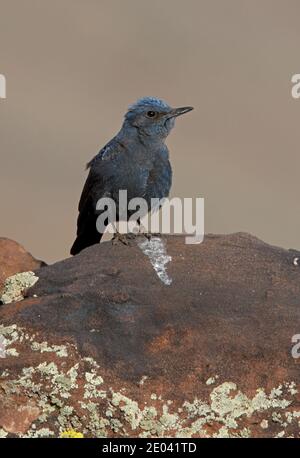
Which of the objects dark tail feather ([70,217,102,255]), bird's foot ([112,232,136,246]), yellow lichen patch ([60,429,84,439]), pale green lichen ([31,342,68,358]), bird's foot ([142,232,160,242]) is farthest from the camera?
dark tail feather ([70,217,102,255])

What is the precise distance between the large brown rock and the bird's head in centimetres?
234

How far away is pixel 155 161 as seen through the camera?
8078 mm

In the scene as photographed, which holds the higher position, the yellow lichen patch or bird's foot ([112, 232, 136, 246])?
bird's foot ([112, 232, 136, 246])

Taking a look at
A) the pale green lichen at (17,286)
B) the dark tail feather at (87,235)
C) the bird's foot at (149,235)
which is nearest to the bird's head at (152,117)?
the dark tail feather at (87,235)

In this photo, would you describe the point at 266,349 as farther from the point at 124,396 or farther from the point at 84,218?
the point at 84,218

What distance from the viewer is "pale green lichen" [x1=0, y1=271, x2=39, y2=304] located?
586 cm

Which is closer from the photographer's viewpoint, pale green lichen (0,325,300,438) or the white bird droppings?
pale green lichen (0,325,300,438)

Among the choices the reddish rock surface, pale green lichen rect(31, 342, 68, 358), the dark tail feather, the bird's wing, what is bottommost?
pale green lichen rect(31, 342, 68, 358)

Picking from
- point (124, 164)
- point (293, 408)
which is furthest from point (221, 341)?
point (124, 164)

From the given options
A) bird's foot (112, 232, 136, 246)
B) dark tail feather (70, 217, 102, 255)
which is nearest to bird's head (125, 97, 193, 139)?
dark tail feather (70, 217, 102, 255)

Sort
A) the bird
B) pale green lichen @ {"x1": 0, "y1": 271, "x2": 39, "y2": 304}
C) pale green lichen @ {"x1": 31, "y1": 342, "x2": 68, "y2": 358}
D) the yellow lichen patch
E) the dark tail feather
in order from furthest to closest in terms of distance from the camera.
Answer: the dark tail feather → the bird → pale green lichen @ {"x1": 0, "y1": 271, "x2": 39, "y2": 304} → pale green lichen @ {"x1": 31, "y1": 342, "x2": 68, "y2": 358} → the yellow lichen patch

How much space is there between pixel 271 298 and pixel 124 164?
2621mm

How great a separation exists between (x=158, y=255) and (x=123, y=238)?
69 centimetres

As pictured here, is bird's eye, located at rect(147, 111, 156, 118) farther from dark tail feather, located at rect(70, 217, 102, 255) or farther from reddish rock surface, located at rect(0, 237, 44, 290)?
reddish rock surface, located at rect(0, 237, 44, 290)
